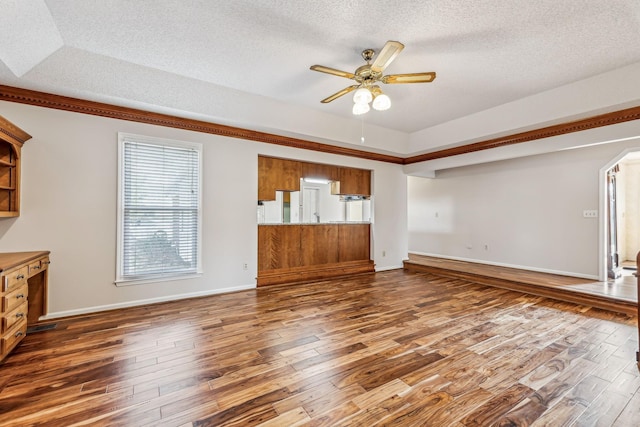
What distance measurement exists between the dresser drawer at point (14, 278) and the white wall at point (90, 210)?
71 centimetres

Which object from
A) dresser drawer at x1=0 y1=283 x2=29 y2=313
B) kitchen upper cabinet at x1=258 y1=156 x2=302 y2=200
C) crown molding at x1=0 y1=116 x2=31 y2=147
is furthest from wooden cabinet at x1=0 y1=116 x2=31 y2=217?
kitchen upper cabinet at x1=258 y1=156 x2=302 y2=200

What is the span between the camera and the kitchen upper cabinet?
4938 mm

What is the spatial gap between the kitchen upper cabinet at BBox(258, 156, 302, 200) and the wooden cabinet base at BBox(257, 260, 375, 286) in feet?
4.46

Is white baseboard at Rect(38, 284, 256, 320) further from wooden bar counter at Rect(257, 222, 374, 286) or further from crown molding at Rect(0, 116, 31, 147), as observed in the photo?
crown molding at Rect(0, 116, 31, 147)

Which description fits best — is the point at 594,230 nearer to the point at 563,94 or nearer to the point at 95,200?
the point at 563,94

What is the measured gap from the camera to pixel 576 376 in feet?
7.13

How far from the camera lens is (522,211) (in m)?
5.93

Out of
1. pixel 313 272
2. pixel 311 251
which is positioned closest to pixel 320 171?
pixel 311 251

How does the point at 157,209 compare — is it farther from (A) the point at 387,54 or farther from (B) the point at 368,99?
(A) the point at 387,54

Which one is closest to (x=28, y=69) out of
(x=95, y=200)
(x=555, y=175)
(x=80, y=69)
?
(x=80, y=69)

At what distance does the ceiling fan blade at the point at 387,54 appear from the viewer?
2.31 metres

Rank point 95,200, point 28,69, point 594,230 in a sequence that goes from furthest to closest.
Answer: point 594,230
point 95,200
point 28,69

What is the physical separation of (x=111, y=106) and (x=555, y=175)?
24.3ft

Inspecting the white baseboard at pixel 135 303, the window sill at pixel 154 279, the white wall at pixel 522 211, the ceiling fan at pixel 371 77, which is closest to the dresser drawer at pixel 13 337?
the white baseboard at pixel 135 303
